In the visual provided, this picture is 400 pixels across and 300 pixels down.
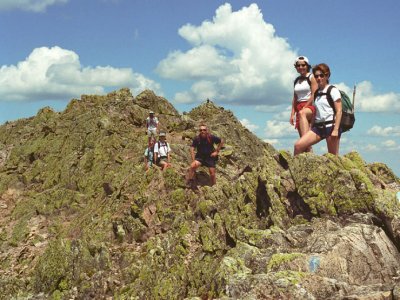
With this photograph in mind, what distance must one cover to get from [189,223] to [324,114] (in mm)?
8389

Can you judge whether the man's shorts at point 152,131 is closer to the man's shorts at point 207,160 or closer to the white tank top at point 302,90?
the man's shorts at point 207,160

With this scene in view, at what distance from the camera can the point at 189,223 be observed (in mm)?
18812

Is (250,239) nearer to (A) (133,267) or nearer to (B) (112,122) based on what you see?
(A) (133,267)

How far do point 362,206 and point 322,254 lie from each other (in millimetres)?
3257

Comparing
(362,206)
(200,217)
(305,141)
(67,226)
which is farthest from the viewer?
(67,226)

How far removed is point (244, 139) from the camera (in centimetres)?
4062

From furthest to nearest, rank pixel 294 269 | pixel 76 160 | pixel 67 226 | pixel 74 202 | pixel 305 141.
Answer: pixel 76 160, pixel 74 202, pixel 67 226, pixel 305 141, pixel 294 269

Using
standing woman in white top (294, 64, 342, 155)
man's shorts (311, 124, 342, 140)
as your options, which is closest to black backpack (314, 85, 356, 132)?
standing woman in white top (294, 64, 342, 155)

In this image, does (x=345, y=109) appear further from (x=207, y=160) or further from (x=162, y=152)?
(x=162, y=152)

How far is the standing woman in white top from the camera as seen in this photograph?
13.3m

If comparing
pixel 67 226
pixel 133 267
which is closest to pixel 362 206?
pixel 133 267

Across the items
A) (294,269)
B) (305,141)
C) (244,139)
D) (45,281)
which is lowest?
(45,281)

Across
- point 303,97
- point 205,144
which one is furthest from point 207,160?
point 303,97

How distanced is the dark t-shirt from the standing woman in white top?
821 cm
